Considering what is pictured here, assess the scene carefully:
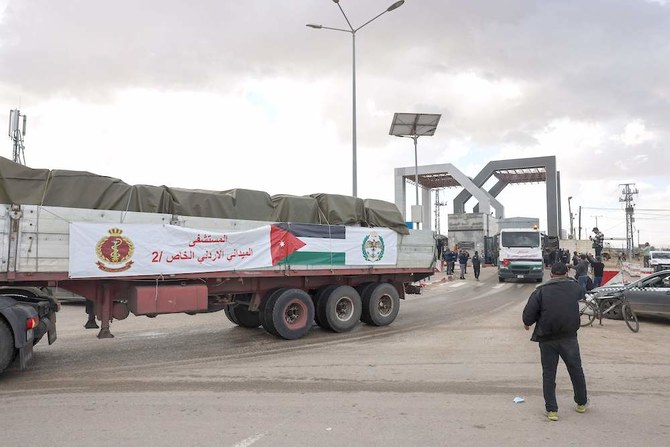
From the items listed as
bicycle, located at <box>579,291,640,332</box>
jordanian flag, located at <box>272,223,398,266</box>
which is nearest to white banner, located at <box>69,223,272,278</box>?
jordanian flag, located at <box>272,223,398,266</box>

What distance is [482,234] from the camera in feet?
130

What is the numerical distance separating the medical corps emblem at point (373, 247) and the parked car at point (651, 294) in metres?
5.41

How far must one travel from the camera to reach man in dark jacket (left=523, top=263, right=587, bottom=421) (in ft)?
16.2

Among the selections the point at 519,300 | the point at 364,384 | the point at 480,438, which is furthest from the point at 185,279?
the point at 519,300

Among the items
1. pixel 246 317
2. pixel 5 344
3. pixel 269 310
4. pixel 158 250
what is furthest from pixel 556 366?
pixel 246 317

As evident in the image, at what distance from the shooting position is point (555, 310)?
16.3 ft

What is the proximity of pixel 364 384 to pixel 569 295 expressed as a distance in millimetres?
2722

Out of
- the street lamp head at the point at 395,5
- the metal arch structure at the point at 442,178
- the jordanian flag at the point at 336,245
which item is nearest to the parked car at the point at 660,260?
the metal arch structure at the point at 442,178

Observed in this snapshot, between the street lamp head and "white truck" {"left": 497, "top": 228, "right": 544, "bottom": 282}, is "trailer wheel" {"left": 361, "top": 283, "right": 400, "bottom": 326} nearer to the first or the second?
the street lamp head

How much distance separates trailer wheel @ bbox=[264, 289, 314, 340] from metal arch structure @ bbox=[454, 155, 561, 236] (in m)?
38.3

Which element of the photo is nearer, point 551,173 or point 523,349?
point 523,349

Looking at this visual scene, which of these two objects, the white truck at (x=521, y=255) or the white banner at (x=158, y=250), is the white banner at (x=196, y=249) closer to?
the white banner at (x=158, y=250)

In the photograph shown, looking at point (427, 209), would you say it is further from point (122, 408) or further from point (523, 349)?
point (122, 408)

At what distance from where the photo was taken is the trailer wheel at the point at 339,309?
10.1m
